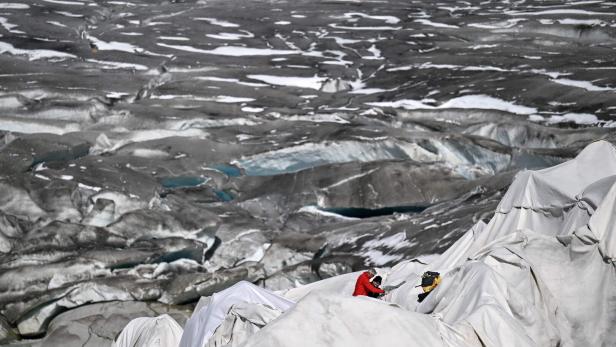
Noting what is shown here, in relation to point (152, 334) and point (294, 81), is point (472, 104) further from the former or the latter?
point (152, 334)

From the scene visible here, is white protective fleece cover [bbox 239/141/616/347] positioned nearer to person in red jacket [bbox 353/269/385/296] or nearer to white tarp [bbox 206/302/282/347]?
person in red jacket [bbox 353/269/385/296]

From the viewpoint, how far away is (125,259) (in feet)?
83.9

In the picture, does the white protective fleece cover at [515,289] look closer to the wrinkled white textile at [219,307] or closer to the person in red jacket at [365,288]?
the person in red jacket at [365,288]

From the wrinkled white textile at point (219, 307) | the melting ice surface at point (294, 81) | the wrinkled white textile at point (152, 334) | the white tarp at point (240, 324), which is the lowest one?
the melting ice surface at point (294, 81)

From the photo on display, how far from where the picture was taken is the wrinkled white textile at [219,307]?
47.1 feet

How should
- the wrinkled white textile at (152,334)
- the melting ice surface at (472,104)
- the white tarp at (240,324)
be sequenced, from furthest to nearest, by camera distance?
1. the melting ice surface at (472,104)
2. the wrinkled white textile at (152,334)
3. the white tarp at (240,324)

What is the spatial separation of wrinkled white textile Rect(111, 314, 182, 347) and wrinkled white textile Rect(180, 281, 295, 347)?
2.01ft

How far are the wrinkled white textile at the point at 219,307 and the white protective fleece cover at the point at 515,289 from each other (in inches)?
50.4

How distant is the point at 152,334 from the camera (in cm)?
1597

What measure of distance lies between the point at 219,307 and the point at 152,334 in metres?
1.98

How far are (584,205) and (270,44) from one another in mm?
40391

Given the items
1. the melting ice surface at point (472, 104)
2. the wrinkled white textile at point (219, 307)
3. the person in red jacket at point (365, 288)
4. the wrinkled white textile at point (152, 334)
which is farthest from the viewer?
the melting ice surface at point (472, 104)

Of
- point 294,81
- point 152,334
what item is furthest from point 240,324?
point 294,81

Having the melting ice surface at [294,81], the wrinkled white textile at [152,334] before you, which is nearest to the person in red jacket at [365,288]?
the wrinkled white textile at [152,334]
